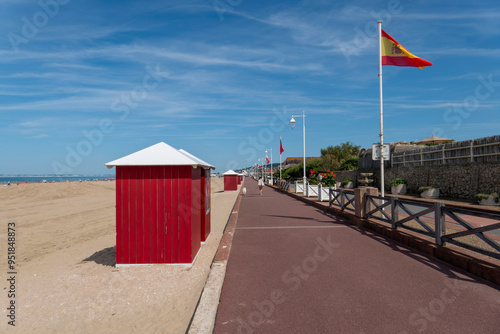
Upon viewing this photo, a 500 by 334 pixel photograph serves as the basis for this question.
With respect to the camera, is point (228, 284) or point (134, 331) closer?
point (134, 331)

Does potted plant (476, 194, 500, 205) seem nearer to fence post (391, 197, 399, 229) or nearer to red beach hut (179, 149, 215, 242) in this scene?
fence post (391, 197, 399, 229)

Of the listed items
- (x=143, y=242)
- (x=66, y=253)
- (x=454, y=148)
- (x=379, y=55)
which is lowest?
(x=66, y=253)

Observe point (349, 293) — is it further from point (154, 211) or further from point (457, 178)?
point (457, 178)

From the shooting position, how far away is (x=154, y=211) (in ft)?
21.2

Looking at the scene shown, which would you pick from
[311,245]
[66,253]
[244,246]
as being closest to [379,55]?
[311,245]

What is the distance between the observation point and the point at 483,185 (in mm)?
16234

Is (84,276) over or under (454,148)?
under

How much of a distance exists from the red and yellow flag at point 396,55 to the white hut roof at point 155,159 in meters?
8.61

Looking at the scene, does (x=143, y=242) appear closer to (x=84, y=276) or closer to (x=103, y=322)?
(x=84, y=276)

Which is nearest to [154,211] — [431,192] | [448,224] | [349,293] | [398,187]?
[349,293]

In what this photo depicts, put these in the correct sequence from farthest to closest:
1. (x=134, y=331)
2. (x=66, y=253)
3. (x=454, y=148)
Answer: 1. (x=454, y=148)
2. (x=66, y=253)
3. (x=134, y=331)

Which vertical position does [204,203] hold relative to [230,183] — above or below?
above

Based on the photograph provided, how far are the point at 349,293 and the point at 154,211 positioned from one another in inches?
154

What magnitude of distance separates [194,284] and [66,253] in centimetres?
519
